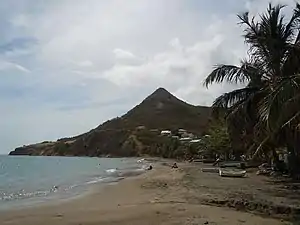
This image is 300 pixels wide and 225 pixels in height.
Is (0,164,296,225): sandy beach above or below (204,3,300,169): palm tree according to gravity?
below

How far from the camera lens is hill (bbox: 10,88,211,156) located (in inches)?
5012

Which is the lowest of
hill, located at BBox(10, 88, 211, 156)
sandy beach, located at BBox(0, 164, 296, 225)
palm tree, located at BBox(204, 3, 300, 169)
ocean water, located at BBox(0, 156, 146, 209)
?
sandy beach, located at BBox(0, 164, 296, 225)

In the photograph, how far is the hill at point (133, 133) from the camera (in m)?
127

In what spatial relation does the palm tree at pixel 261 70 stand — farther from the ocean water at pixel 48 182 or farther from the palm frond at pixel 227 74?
the ocean water at pixel 48 182

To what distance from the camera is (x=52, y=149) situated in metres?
165

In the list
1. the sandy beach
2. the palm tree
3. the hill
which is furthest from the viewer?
the hill

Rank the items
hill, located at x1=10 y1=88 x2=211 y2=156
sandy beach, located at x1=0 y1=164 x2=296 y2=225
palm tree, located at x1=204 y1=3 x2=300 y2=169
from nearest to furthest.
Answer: sandy beach, located at x1=0 y1=164 x2=296 y2=225, palm tree, located at x1=204 y1=3 x2=300 y2=169, hill, located at x1=10 y1=88 x2=211 y2=156

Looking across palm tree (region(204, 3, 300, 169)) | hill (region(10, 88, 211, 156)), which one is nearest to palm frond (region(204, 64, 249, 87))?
palm tree (region(204, 3, 300, 169))

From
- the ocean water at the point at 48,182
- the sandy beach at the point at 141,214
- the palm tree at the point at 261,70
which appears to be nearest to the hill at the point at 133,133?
the ocean water at the point at 48,182

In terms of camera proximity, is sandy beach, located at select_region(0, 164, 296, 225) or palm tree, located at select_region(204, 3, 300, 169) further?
palm tree, located at select_region(204, 3, 300, 169)

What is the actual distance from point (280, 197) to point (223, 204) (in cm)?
217

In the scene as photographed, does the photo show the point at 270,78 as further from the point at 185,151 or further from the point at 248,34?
the point at 185,151

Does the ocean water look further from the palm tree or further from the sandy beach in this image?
the palm tree

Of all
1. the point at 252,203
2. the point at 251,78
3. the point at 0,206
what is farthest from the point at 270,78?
the point at 0,206
